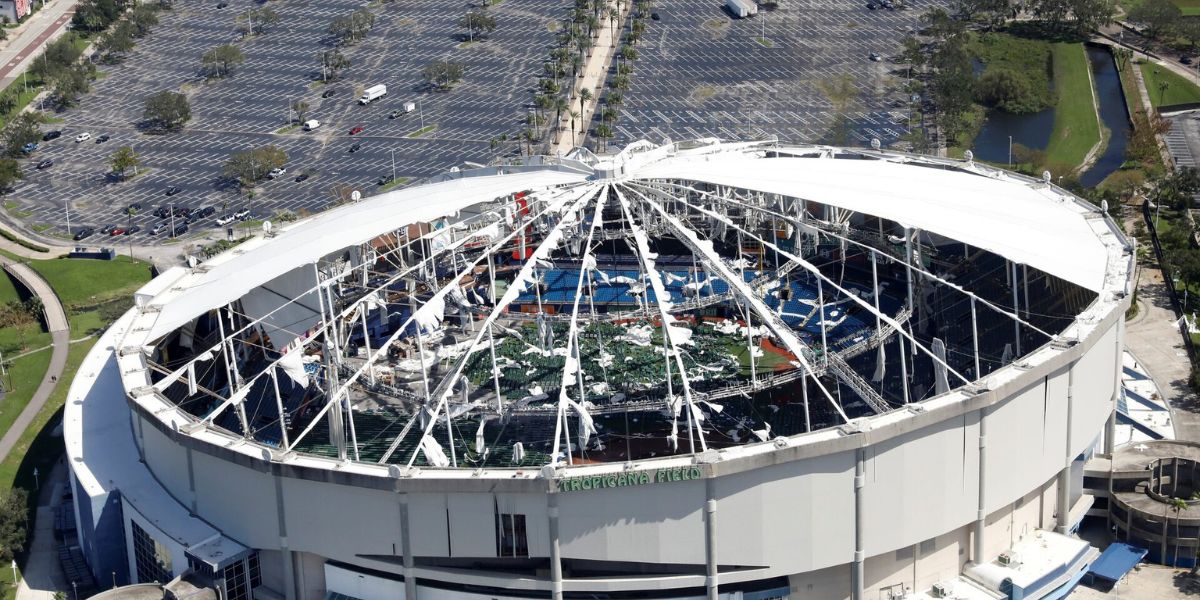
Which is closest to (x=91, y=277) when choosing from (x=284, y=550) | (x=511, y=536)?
(x=284, y=550)

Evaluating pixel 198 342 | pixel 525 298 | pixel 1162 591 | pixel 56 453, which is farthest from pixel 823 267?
pixel 56 453

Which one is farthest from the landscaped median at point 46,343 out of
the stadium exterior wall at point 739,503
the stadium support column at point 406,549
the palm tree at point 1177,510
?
the palm tree at point 1177,510

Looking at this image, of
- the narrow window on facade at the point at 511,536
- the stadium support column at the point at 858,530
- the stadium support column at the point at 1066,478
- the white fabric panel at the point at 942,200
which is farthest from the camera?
the white fabric panel at the point at 942,200

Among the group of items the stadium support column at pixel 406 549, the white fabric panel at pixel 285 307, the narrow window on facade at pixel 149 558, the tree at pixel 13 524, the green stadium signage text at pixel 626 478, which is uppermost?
the white fabric panel at pixel 285 307

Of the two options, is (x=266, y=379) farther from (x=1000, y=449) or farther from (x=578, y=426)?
(x=1000, y=449)

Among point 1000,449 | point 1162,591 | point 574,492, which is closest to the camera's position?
point 574,492

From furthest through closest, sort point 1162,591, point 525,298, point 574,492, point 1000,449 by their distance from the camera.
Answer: point 525,298 → point 1162,591 → point 1000,449 → point 574,492

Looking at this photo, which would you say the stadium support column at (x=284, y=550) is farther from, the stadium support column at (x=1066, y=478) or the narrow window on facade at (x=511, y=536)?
the stadium support column at (x=1066, y=478)
